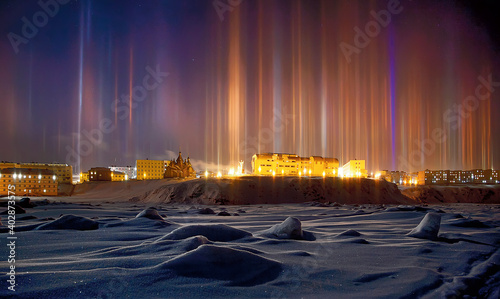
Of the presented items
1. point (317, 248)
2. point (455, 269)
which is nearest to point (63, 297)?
point (317, 248)

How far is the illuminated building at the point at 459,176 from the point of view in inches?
3688

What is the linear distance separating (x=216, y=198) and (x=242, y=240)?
781 inches

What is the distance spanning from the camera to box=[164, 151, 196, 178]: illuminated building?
5197cm

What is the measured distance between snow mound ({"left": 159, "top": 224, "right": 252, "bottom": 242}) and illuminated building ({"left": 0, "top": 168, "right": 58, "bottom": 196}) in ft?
138

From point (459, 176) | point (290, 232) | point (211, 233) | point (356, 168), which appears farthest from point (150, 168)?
point (459, 176)

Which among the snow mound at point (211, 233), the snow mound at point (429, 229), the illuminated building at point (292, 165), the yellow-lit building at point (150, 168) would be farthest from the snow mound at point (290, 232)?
the yellow-lit building at point (150, 168)

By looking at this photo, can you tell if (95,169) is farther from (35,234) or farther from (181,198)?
(35,234)

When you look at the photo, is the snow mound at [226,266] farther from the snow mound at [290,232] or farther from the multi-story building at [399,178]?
the multi-story building at [399,178]

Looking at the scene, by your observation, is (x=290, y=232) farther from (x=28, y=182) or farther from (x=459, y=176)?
(x=459, y=176)

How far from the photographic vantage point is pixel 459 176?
101812 millimetres

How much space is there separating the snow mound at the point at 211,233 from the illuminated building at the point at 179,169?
48581 mm

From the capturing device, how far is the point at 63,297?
2205 millimetres

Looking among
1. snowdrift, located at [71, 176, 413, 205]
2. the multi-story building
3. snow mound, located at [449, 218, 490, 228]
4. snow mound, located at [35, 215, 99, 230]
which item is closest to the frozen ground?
snow mound, located at [35, 215, 99, 230]

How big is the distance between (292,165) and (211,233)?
61152 mm
